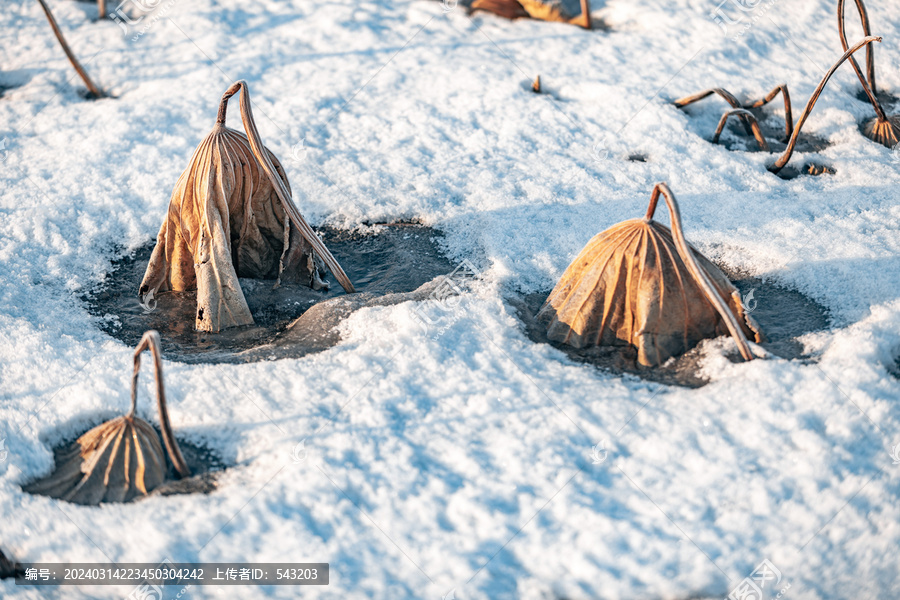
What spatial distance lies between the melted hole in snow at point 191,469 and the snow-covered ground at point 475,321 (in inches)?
1.7

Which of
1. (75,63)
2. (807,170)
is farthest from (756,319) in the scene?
(75,63)

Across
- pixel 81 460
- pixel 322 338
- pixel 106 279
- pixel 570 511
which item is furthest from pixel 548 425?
pixel 106 279

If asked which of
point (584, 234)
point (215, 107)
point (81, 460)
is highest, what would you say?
point (215, 107)

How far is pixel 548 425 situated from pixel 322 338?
1.26m

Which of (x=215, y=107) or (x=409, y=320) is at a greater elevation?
(x=215, y=107)

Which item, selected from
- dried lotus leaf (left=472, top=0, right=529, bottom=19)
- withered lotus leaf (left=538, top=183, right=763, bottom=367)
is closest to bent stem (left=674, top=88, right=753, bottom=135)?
dried lotus leaf (left=472, top=0, right=529, bottom=19)

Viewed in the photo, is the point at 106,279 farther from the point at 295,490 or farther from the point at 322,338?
the point at 295,490

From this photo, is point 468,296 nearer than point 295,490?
No

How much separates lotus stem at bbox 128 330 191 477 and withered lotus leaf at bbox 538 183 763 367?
73.1 inches

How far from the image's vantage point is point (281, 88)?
18.6 ft

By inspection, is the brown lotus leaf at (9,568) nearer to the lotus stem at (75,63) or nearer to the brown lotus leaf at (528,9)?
the lotus stem at (75,63)

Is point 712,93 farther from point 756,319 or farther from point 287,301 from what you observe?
point 287,301

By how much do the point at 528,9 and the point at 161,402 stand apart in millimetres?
5332

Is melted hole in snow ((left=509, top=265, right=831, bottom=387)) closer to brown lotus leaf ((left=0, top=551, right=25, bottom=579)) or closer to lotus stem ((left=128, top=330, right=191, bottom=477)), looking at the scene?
lotus stem ((left=128, top=330, right=191, bottom=477))
